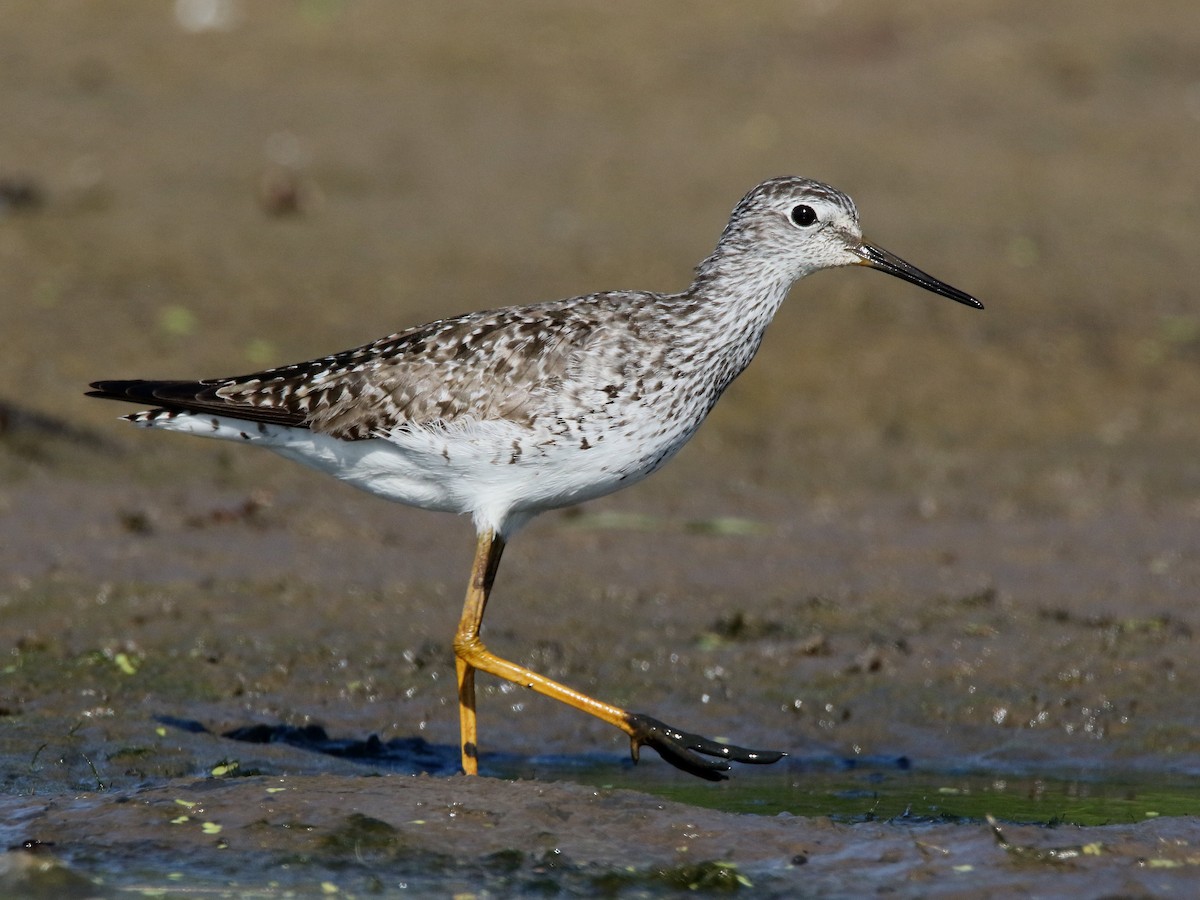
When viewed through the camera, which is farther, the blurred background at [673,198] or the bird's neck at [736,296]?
the blurred background at [673,198]

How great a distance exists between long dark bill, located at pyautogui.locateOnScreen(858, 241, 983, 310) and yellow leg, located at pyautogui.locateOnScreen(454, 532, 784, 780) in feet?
7.74

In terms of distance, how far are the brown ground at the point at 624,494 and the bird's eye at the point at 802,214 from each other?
2.69 m

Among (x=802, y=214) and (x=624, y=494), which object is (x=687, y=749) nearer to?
(x=802, y=214)

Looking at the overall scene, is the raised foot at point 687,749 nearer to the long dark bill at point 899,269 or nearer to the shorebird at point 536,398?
the shorebird at point 536,398

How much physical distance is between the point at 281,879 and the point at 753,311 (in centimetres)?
360

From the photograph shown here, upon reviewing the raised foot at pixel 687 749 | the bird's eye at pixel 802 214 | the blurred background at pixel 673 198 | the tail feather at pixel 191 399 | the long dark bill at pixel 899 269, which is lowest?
the raised foot at pixel 687 749

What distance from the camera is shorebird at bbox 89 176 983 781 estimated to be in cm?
840

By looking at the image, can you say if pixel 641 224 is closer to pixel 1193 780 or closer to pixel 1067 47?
pixel 1067 47

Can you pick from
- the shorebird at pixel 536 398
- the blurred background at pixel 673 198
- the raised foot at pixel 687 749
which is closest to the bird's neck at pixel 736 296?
the shorebird at pixel 536 398

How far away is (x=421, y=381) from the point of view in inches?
342

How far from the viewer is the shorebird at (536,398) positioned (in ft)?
27.6

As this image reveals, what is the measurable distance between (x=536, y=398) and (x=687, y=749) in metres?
1.81

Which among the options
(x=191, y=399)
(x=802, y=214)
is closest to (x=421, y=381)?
(x=191, y=399)

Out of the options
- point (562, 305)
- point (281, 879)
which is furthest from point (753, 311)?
point (281, 879)
